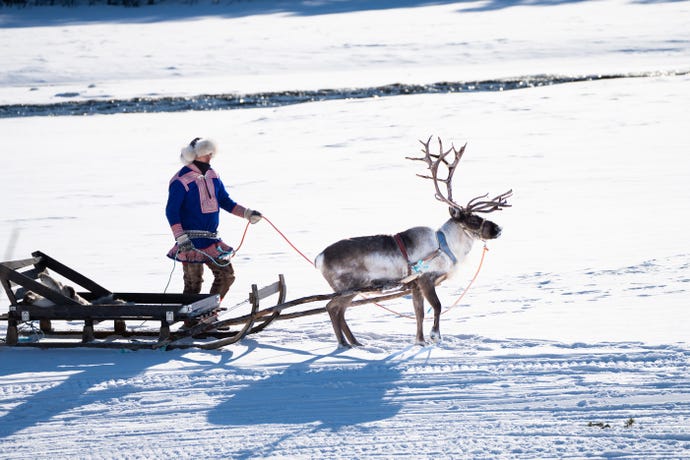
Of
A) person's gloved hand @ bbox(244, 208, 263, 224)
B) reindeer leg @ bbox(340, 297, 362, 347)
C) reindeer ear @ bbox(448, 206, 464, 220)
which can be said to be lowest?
reindeer leg @ bbox(340, 297, 362, 347)

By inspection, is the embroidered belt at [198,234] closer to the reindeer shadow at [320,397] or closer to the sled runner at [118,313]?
the sled runner at [118,313]

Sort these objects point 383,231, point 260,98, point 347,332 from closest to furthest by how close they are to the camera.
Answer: point 347,332 → point 383,231 → point 260,98

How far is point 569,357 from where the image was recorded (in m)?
5.65

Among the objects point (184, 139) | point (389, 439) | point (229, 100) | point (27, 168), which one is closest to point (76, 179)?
point (27, 168)

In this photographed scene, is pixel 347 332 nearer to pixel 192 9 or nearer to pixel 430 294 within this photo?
pixel 430 294

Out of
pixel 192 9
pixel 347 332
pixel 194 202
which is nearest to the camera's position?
pixel 347 332

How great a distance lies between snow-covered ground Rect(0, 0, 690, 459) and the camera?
16.0 feet

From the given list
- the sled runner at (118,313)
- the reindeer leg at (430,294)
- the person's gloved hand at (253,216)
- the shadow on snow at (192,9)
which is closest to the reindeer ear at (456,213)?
the reindeer leg at (430,294)

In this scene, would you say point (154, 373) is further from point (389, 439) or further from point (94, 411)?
point (389, 439)

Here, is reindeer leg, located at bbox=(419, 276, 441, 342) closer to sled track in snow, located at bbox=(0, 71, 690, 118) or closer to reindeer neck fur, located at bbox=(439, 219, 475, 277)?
reindeer neck fur, located at bbox=(439, 219, 475, 277)

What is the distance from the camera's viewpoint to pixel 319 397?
527 cm

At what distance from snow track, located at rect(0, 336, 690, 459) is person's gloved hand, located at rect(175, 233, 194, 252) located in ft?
2.35

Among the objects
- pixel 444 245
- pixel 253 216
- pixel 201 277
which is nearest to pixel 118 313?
pixel 201 277

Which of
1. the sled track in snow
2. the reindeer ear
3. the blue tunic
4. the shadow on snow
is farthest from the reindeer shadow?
the shadow on snow
